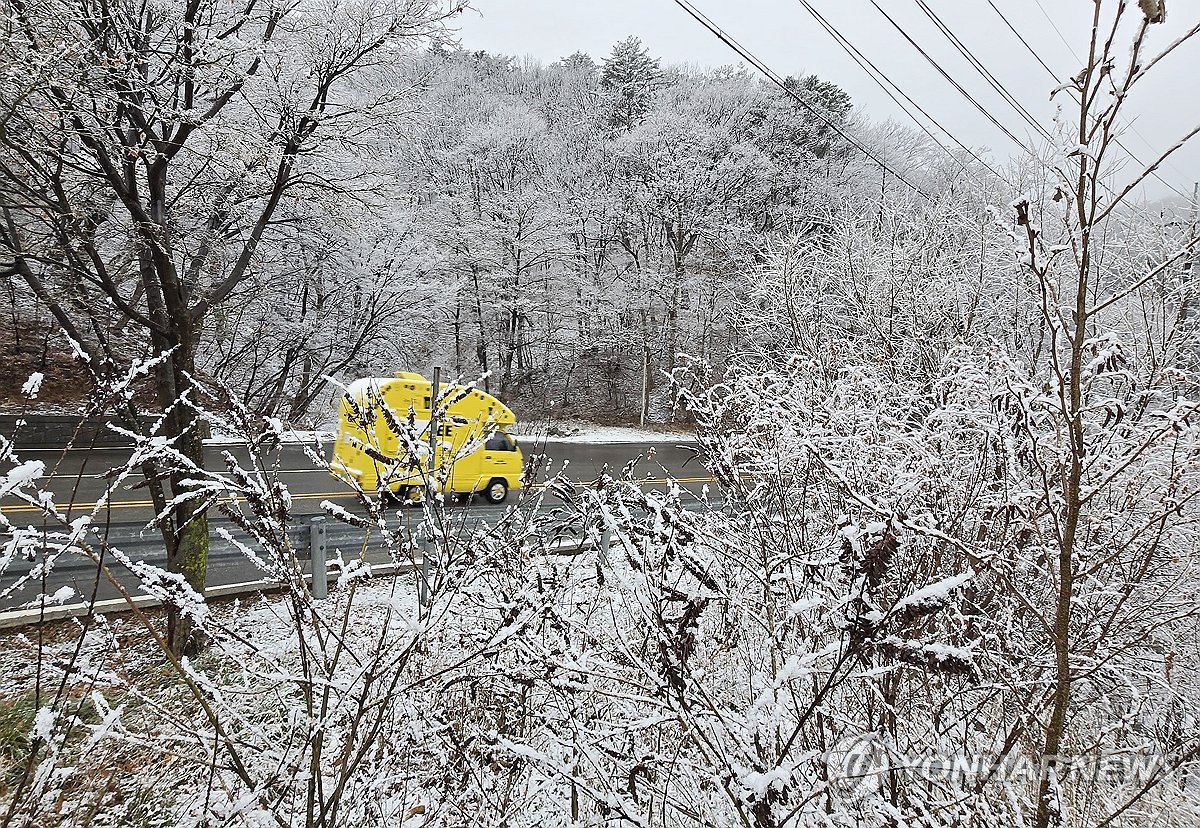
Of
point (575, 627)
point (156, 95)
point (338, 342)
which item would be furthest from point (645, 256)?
point (575, 627)

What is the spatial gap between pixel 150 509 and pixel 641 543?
12.0 meters

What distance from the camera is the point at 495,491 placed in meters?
13.7

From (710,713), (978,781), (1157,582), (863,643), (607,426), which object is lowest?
(607,426)

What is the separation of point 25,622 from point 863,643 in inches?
318

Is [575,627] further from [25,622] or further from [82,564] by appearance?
[82,564]

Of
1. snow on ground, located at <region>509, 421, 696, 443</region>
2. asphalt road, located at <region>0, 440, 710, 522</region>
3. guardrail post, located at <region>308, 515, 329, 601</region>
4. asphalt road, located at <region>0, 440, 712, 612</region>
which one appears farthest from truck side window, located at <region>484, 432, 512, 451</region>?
guardrail post, located at <region>308, 515, 329, 601</region>

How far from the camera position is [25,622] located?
6.07 meters

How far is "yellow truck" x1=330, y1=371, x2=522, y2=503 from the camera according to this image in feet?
7.99

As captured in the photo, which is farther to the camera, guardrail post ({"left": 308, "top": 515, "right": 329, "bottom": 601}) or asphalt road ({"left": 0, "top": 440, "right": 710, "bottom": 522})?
asphalt road ({"left": 0, "top": 440, "right": 710, "bottom": 522})

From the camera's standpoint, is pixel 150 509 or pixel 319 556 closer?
pixel 319 556

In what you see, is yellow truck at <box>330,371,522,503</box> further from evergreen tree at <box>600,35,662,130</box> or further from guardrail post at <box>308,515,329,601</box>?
evergreen tree at <box>600,35,662,130</box>

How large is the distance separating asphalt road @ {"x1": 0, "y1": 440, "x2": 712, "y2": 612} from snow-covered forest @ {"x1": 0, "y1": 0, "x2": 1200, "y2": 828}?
50cm

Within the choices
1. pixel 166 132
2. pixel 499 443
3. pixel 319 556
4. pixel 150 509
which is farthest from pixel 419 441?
pixel 499 443

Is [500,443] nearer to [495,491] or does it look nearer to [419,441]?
[495,491]
